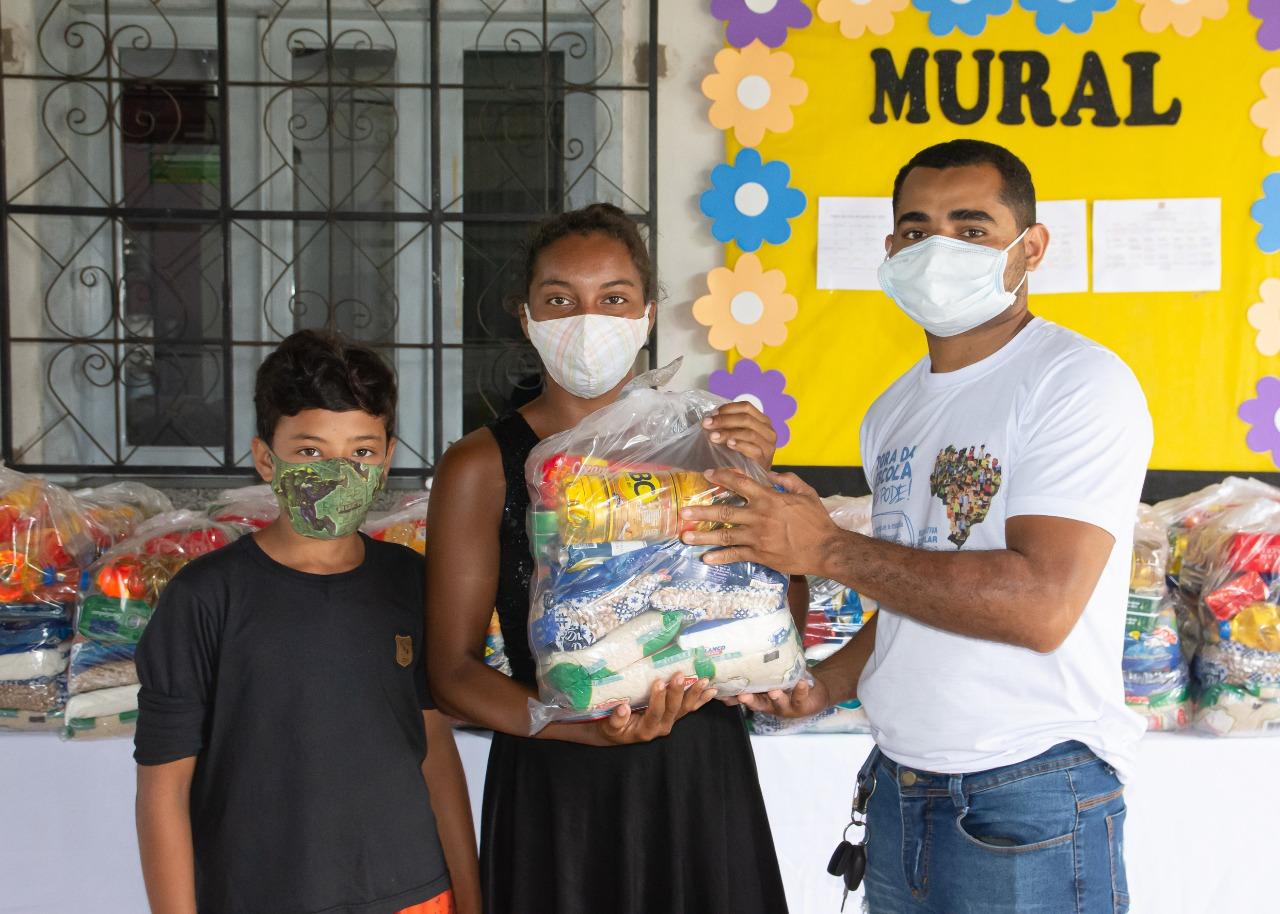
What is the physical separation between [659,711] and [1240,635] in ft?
5.19

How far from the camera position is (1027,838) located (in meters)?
1.26

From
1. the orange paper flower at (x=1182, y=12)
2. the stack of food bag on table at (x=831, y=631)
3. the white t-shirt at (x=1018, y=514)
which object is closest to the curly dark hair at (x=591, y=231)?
the white t-shirt at (x=1018, y=514)

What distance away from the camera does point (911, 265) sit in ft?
4.71

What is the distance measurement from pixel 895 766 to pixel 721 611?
383 mm

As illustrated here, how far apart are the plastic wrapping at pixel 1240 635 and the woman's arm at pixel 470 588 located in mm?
1568

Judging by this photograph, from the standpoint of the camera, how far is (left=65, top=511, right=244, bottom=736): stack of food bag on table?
6.95 ft

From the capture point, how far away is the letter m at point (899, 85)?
3.19 m

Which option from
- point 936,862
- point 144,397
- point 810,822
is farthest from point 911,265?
point 144,397

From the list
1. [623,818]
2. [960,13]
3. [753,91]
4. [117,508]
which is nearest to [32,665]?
[117,508]

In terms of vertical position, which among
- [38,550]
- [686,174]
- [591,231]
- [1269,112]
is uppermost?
[1269,112]

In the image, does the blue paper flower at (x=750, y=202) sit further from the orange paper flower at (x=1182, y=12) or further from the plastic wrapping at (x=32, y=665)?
the plastic wrapping at (x=32, y=665)

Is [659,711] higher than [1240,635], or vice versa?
[659,711]

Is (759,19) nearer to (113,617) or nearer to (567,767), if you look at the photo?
(113,617)

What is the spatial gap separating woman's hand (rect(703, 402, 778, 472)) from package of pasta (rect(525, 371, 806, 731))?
0.07 meters
